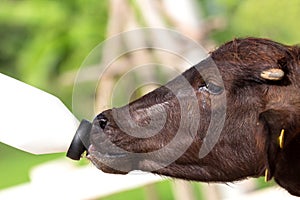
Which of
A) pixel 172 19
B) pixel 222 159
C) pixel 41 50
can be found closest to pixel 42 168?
pixel 172 19

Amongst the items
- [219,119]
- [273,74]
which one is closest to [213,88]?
[219,119]

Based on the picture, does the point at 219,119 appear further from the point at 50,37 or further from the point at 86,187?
the point at 50,37

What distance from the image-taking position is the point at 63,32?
1641 centimetres

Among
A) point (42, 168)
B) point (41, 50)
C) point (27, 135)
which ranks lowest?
point (41, 50)

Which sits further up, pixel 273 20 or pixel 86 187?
pixel 273 20

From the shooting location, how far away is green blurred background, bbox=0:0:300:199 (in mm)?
8844

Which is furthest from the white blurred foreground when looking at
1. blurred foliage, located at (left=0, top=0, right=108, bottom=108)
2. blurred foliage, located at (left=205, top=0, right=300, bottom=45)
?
blurred foliage, located at (left=0, top=0, right=108, bottom=108)

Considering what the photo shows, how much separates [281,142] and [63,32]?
1177 cm

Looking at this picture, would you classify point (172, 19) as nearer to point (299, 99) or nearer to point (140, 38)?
point (140, 38)

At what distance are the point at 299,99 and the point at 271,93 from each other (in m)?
0.14

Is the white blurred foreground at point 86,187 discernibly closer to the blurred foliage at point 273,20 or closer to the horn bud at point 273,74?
the horn bud at point 273,74

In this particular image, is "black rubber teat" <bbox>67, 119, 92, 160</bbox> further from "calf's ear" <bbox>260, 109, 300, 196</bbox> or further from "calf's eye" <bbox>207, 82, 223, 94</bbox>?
"calf's ear" <bbox>260, 109, 300, 196</bbox>

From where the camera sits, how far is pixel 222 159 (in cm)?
519

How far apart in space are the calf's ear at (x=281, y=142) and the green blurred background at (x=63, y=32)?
3.58 m
